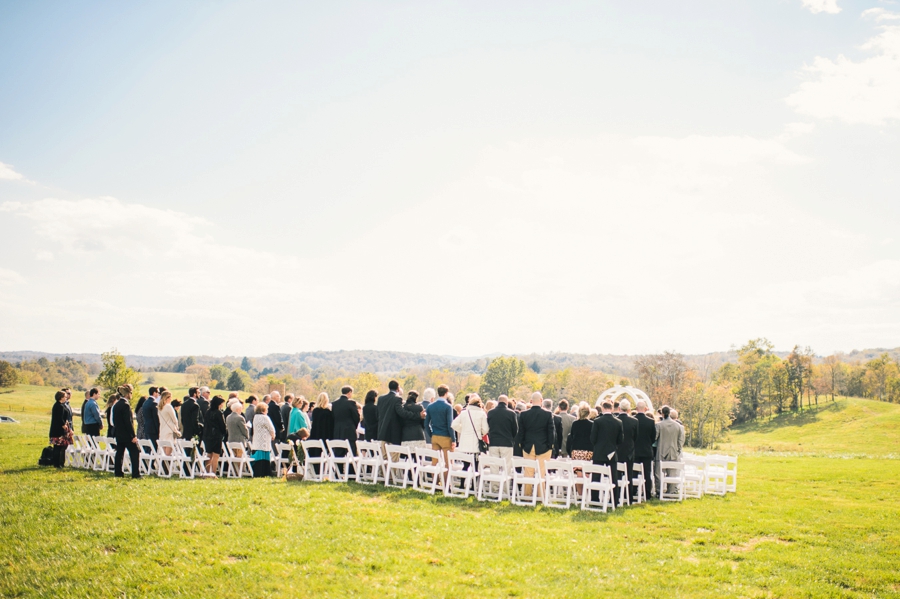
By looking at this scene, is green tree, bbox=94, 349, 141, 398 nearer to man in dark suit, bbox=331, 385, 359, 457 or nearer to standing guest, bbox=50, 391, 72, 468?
standing guest, bbox=50, 391, 72, 468

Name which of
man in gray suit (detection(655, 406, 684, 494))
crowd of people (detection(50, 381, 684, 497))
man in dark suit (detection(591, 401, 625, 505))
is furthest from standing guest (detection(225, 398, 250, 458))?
man in gray suit (detection(655, 406, 684, 494))

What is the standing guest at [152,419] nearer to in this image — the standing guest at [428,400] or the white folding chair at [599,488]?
the standing guest at [428,400]

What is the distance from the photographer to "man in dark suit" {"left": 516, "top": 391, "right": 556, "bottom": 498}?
11039 millimetres

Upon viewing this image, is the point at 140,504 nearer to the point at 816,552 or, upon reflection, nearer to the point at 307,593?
the point at 307,593

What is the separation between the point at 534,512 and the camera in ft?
32.0

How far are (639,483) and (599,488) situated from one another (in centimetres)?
159

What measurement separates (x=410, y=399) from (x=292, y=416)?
2890 millimetres

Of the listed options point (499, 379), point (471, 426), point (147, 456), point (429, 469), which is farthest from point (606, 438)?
point (499, 379)

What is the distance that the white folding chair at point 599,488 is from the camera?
9.82m

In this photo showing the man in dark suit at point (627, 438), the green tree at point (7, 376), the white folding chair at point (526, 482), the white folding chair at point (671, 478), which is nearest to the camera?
the white folding chair at point (526, 482)

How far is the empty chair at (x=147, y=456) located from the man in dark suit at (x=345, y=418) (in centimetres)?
A: 398

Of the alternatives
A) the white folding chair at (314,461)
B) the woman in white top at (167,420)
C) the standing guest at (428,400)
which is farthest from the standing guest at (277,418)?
the standing guest at (428,400)

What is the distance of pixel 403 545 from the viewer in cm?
734

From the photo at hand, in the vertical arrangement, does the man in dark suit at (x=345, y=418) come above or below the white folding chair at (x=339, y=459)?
above
